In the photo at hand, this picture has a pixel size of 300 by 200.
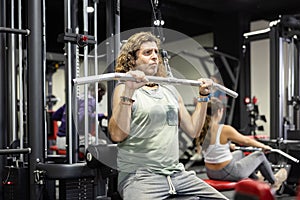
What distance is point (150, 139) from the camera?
194 cm

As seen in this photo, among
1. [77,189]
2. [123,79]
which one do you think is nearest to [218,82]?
[123,79]

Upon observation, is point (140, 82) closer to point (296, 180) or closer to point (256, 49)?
point (296, 180)

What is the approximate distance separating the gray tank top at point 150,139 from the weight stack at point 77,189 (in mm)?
521

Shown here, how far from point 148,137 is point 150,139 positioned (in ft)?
0.05

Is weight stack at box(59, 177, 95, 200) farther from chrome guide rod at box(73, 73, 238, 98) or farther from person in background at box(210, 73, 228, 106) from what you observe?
person in background at box(210, 73, 228, 106)

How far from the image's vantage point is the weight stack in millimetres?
2369

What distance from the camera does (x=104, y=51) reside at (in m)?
2.94

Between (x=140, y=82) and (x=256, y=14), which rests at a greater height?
(x=256, y=14)

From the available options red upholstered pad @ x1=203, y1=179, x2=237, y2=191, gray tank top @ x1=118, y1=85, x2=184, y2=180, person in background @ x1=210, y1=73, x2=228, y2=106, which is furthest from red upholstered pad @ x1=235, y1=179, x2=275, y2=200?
red upholstered pad @ x1=203, y1=179, x2=237, y2=191

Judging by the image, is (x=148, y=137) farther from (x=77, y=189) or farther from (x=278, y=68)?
(x=278, y=68)

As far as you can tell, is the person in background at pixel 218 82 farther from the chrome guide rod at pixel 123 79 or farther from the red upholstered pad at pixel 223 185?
the red upholstered pad at pixel 223 185

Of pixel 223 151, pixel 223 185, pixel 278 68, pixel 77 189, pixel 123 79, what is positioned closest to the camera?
pixel 123 79

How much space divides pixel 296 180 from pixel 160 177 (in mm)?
2772

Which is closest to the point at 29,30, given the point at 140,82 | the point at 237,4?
the point at 140,82
